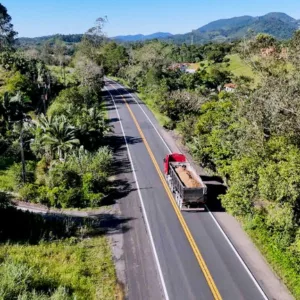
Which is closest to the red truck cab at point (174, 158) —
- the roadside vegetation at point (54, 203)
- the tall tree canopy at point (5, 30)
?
the roadside vegetation at point (54, 203)

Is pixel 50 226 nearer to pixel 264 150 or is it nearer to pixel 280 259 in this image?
pixel 280 259

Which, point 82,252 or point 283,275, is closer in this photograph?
point 283,275

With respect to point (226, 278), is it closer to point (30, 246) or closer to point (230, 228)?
point (230, 228)

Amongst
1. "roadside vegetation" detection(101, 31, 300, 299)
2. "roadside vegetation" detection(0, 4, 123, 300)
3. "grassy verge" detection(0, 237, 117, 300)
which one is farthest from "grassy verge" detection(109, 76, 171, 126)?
"grassy verge" detection(0, 237, 117, 300)

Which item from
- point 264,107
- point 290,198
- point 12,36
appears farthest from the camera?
point 12,36

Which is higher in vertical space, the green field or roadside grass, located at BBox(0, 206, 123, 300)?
the green field

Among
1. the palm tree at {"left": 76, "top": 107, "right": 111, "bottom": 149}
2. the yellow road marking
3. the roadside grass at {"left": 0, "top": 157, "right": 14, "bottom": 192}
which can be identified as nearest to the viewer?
the yellow road marking

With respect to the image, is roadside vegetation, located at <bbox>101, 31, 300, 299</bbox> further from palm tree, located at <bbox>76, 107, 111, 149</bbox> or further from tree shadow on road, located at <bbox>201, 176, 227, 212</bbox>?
palm tree, located at <bbox>76, 107, 111, 149</bbox>

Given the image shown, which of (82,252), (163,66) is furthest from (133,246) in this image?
(163,66)
